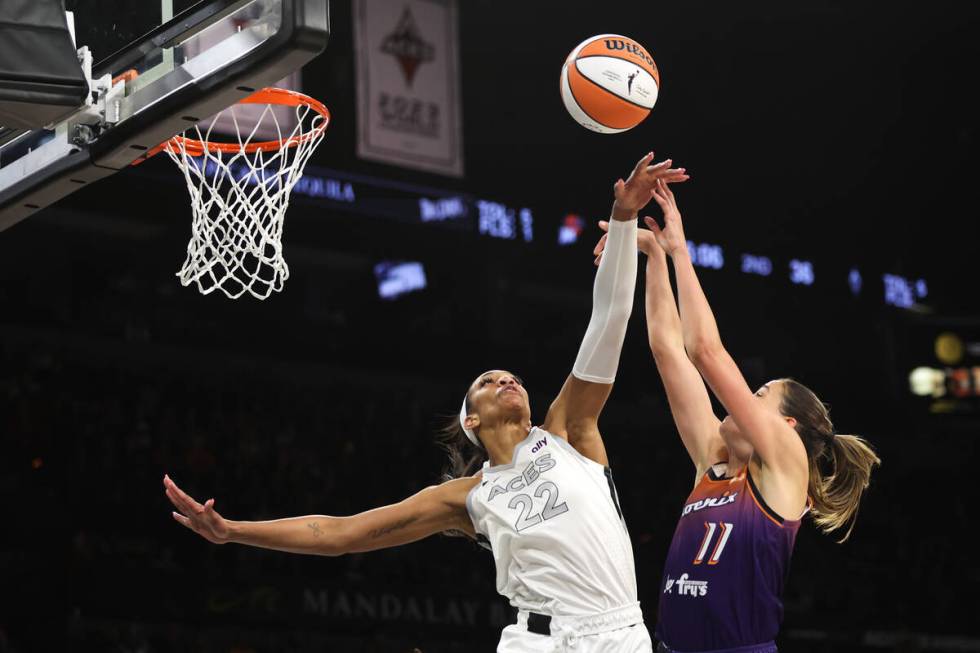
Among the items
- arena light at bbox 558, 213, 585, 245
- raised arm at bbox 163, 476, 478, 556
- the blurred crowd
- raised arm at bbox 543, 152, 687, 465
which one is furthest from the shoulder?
arena light at bbox 558, 213, 585, 245

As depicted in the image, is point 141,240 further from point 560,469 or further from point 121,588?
point 560,469

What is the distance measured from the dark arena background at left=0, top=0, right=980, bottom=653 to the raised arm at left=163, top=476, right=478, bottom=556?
552 centimetres

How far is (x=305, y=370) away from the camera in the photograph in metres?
14.1

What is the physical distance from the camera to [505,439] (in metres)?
4.70

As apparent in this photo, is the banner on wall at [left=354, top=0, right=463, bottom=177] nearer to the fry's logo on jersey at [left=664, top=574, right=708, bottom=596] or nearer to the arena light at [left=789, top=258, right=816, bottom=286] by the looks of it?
the arena light at [left=789, top=258, right=816, bottom=286]

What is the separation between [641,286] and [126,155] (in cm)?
1130

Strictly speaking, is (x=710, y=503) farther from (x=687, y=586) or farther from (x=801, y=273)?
(x=801, y=273)

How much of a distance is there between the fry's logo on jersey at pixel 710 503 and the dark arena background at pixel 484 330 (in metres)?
6.51

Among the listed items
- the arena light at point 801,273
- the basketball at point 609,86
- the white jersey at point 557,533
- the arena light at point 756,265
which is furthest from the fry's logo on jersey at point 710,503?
the arena light at point 801,273

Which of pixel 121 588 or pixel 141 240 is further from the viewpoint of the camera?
pixel 141 240

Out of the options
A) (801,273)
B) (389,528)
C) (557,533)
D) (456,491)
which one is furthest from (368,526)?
(801,273)

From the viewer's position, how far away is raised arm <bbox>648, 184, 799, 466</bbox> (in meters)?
3.96

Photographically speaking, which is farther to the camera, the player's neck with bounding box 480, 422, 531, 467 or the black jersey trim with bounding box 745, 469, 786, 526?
the player's neck with bounding box 480, 422, 531, 467

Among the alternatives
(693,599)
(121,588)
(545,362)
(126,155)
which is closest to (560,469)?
(693,599)
